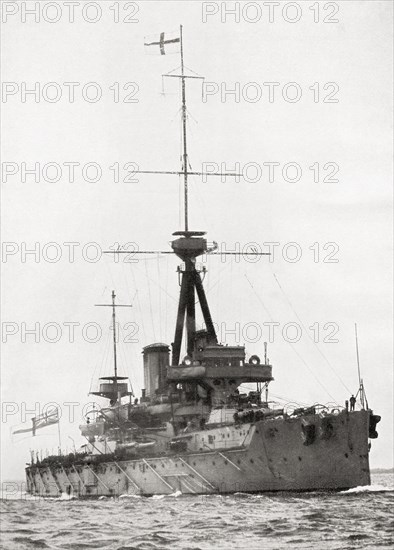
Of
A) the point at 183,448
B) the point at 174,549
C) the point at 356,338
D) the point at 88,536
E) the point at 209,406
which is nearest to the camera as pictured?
the point at 174,549

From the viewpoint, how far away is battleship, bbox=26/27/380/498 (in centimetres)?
3275

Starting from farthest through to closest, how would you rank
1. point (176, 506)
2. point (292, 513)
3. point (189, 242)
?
point (189, 242), point (176, 506), point (292, 513)

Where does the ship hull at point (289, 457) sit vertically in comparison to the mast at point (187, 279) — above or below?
below

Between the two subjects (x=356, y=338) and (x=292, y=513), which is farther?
(x=356, y=338)

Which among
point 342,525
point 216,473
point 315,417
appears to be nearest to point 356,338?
point 315,417

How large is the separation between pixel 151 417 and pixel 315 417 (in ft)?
34.6

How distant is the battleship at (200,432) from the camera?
32.8 metres

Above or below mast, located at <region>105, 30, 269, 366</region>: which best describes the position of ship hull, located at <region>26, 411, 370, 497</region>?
below

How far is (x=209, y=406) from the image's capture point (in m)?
39.3

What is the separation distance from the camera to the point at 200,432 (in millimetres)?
35969

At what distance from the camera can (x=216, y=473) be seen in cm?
3425

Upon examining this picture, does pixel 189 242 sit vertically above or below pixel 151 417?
above

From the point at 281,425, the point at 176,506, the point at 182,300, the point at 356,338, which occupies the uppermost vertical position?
the point at 182,300

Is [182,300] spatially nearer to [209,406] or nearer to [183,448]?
[209,406]
